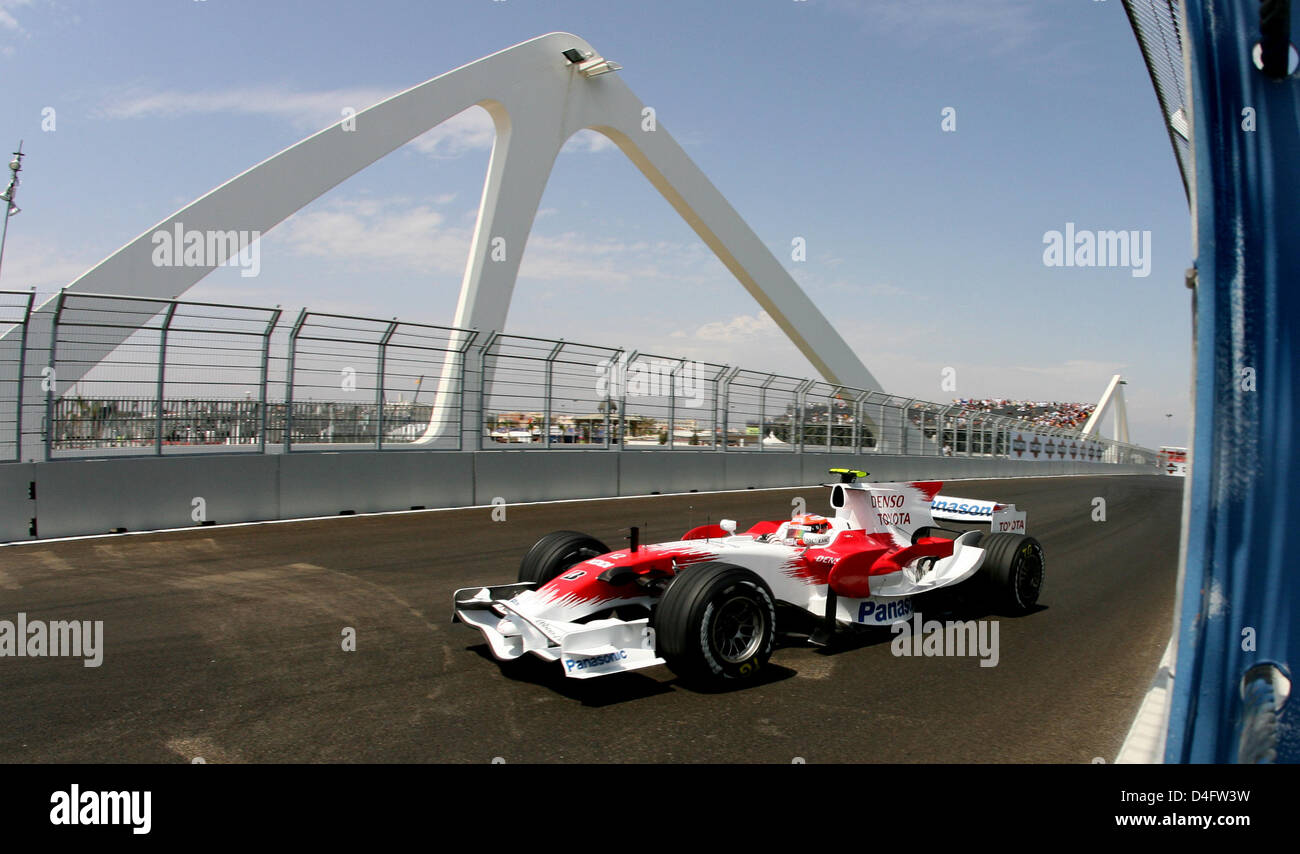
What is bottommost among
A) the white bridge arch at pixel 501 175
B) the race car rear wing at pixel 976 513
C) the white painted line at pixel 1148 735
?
the white painted line at pixel 1148 735

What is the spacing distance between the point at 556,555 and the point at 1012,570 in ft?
12.0

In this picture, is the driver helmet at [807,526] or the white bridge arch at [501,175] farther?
the white bridge arch at [501,175]

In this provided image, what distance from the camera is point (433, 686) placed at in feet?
14.5

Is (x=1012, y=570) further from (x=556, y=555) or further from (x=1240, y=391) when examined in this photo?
(x=1240, y=391)

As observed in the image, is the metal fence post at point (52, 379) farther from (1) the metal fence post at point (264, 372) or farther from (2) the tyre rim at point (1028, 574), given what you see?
(2) the tyre rim at point (1028, 574)

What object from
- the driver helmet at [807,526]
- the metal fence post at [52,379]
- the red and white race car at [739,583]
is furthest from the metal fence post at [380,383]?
the driver helmet at [807,526]

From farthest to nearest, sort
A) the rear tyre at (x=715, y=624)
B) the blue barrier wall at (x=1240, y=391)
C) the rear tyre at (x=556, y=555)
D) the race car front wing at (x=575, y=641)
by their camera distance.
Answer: the rear tyre at (x=556, y=555)
the rear tyre at (x=715, y=624)
the race car front wing at (x=575, y=641)
the blue barrier wall at (x=1240, y=391)

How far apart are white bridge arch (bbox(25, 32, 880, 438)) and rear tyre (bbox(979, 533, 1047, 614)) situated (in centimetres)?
867

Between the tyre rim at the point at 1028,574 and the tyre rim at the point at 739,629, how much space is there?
118 inches

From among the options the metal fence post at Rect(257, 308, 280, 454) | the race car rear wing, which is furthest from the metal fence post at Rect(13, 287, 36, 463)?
the race car rear wing

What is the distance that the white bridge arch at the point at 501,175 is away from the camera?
18.1 metres

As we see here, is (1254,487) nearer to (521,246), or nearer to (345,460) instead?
(345,460)

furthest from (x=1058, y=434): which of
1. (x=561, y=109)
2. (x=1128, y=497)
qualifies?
(x=561, y=109)

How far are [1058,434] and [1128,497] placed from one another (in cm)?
2193
